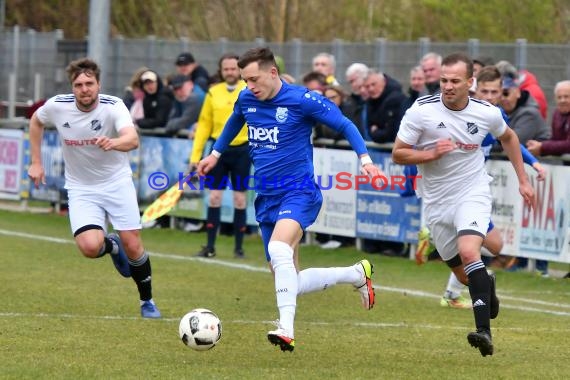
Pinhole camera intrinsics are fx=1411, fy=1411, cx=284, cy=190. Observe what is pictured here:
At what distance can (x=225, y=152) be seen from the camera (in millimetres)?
15711

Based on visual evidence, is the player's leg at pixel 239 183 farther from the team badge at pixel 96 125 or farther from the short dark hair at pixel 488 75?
the team badge at pixel 96 125

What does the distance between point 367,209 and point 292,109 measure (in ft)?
22.2

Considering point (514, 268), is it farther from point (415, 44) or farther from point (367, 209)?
point (415, 44)

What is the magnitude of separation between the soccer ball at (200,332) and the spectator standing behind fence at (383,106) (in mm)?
7107

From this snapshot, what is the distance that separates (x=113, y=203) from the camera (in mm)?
11086

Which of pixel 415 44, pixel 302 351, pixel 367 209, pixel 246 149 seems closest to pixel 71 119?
pixel 302 351

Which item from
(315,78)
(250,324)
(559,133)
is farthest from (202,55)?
(250,324)

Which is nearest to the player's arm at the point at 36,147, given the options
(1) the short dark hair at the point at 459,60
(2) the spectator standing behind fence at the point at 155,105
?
(1) the short dark hair at the point at 459,60

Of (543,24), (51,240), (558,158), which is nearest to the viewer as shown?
(558,158)

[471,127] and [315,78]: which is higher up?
[315,78]

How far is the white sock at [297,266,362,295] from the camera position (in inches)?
372

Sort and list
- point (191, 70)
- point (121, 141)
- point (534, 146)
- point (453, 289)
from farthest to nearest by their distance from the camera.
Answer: point (191, 70) < point (534, 146) < point (453, 289) < point (121, 141)

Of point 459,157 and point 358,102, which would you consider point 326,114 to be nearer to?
point 459,157

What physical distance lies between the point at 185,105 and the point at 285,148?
9033mm
